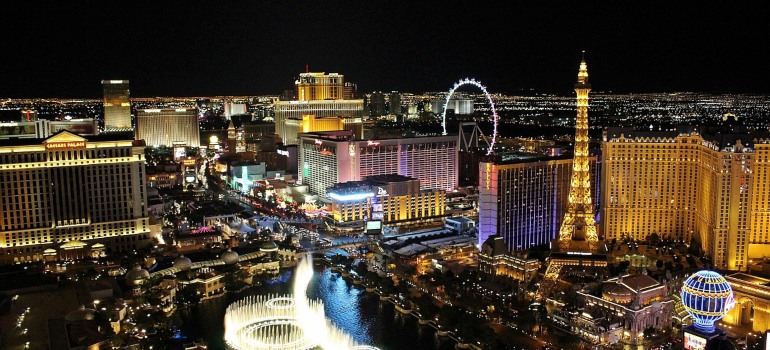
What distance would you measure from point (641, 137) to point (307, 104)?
58.6 metres

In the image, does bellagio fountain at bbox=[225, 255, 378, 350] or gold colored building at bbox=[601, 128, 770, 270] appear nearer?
bellagio fountain at bbox=[225, 255, 378, 350]

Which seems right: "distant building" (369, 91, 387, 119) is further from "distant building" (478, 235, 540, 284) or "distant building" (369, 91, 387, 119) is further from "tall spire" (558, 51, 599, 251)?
"distant building" (478, 235, 540, 284)

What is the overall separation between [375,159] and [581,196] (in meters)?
27.9

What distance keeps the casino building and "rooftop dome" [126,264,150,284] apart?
784 centimetres

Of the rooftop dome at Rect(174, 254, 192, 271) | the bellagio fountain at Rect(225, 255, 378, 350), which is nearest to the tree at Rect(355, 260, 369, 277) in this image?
the bellagio fountain at Rect(225, 255, 378, 350)

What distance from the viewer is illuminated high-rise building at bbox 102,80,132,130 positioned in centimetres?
11375

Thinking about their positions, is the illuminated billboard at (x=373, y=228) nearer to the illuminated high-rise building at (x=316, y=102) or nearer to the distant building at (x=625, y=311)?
the distant building at (x=625, y=311)

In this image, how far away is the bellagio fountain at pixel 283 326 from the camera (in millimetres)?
38188

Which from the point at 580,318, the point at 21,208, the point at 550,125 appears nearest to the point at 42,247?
the point at 21,208

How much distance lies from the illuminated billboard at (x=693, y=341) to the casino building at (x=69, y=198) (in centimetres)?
4138

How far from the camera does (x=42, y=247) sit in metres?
52.8

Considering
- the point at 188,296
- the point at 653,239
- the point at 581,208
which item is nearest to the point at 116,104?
the point at 188,296

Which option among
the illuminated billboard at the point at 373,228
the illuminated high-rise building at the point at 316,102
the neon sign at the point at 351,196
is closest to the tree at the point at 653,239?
the illuminated billboard at the point at 373,228

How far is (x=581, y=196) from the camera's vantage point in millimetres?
52312
